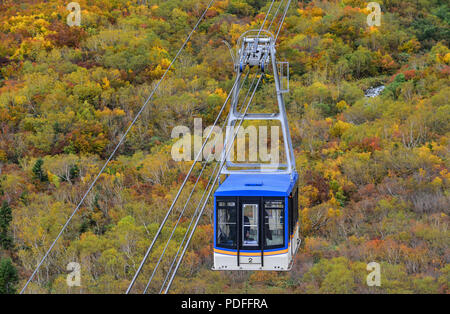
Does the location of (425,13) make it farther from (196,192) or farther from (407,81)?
(196,192)

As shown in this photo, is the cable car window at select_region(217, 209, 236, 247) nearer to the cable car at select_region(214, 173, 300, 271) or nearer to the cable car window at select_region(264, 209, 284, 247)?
the cable car at select_region(214, 173, 300, 271)

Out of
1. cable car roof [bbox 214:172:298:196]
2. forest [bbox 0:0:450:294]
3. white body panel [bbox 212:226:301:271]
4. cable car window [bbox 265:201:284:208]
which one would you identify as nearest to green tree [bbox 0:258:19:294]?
forest [bbox 0:0:450:294]

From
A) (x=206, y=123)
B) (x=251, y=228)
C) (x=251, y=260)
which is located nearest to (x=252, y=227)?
(x=251, y=228)

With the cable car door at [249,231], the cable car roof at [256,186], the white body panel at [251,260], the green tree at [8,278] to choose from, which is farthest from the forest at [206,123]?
the cable car door at [249,231]

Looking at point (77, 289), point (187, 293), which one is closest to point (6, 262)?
point (77, 289)

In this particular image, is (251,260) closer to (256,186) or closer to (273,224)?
(273,224)
